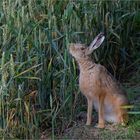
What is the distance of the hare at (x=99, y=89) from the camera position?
7180 millimetres

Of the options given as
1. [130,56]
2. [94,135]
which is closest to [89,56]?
[94,135]

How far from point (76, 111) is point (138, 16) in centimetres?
266

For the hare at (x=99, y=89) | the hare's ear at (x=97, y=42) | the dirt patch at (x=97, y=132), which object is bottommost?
the dirt patch at (x=97, y=132)

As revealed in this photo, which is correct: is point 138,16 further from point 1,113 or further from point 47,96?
point 1,113

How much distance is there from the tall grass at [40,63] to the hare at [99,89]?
142 mm

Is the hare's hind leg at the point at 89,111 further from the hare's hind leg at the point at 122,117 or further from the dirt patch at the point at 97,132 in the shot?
the hare's hind leg at the point at 122,117

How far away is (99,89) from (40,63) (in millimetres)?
754

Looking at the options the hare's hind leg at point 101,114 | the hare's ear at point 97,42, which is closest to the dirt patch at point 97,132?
the hare's hind leg at point 101,114

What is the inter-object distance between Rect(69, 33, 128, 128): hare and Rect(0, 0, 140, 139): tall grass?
14 cm

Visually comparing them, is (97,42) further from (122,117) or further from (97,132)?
(97,132)

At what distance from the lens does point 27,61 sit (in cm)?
708

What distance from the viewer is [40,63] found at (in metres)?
7.20

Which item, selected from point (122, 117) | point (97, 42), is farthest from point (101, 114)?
point (97, 42)

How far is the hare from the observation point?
718 centimetres
